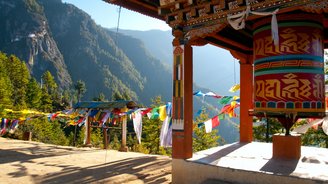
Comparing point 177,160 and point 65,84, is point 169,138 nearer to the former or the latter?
point 177,160

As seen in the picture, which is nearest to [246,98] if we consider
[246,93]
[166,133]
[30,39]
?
[246,93]

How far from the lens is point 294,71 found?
6.86 m

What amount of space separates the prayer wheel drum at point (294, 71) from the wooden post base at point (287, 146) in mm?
478

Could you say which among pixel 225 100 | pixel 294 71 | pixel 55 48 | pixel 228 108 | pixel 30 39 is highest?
pixel 30 39

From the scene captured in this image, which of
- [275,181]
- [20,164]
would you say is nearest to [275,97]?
[275,181]

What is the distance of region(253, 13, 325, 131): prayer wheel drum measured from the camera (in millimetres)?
6836

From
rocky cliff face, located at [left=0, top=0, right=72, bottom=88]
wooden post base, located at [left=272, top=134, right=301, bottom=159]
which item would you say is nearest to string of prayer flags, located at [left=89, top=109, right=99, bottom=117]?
wooden post base, located at [left=272, top=134, right=301, bottom=159]

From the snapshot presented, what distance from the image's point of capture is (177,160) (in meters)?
7.34

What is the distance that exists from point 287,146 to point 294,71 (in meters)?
2.00

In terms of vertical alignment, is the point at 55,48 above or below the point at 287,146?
above

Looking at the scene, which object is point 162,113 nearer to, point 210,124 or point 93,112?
point 210,124

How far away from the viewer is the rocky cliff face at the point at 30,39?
464 ft

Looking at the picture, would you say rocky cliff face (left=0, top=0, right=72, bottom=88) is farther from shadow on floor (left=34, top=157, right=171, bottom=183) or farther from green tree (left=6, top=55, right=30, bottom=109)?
shadow on floor (left=34, top=157, right=171, bottom=183)

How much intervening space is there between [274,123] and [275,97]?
2144 centimetres
